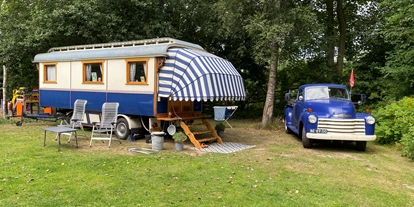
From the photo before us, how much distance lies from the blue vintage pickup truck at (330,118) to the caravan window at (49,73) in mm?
9177

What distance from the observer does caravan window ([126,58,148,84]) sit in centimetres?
989

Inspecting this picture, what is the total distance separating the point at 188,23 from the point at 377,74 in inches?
384

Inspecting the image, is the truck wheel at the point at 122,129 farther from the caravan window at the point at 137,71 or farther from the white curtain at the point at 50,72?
the white curtain at the point at 50,72

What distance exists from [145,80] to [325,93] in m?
5.55

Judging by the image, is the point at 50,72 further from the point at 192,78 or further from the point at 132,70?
the point at 192,78

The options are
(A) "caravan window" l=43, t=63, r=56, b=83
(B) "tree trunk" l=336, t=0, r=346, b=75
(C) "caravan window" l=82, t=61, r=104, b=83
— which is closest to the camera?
(C) "caravan window" l=82, t=61, r=104, b=83

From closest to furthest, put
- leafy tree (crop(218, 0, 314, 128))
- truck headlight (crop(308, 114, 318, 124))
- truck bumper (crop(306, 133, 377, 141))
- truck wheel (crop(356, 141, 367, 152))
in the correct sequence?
truck bumper (crop(306, 133, 377, 141)), truck headlight (crop(308, 114, 318, 124)), truck wheel (crop(356, 141, 367, 152)), leafy tree (crop(218, 0, 314, 128))

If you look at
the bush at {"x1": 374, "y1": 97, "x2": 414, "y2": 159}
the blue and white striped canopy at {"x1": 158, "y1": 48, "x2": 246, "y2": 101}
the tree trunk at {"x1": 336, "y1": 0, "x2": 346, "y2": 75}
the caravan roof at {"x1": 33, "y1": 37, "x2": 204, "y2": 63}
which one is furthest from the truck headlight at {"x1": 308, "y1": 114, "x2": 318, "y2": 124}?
Answer: the tree trunk at {"x1": 336, "y1": 0, "x2": 346, "y2": 75}

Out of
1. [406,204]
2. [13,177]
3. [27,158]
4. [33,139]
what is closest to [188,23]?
[33,139]

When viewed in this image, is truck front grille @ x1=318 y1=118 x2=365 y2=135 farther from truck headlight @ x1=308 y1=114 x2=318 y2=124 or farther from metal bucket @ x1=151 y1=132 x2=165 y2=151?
metal bucket @ x1=151 y1=132 x2=165 y2=151

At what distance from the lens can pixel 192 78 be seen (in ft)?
29.6

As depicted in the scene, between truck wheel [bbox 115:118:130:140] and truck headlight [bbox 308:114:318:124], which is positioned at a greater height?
A: truck headlight [bbox 308:114:318:124]

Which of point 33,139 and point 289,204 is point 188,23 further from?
point 289,204

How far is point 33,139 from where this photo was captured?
9859 mm
